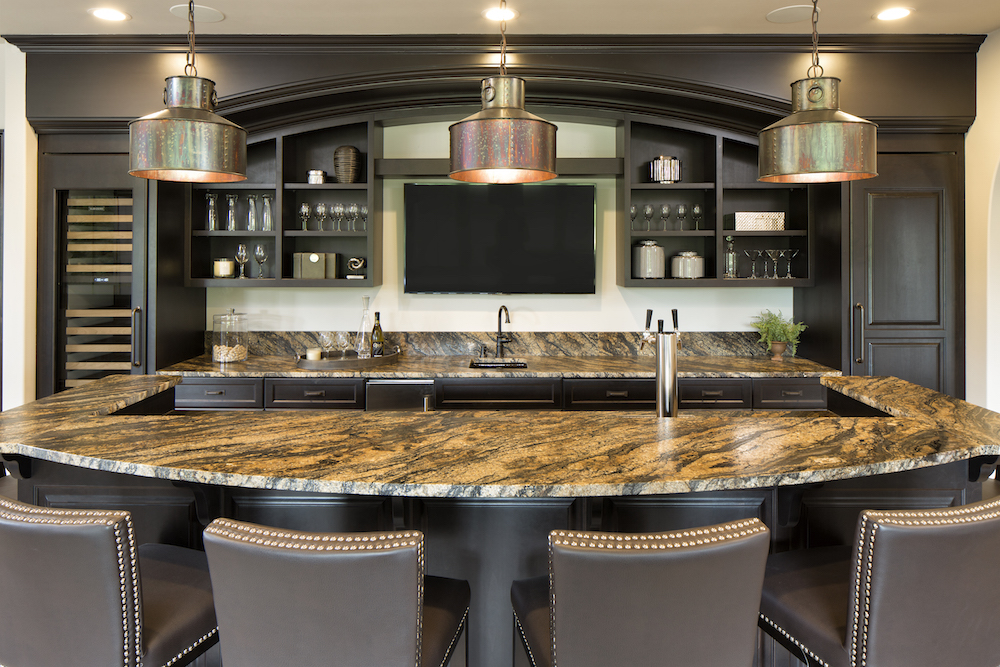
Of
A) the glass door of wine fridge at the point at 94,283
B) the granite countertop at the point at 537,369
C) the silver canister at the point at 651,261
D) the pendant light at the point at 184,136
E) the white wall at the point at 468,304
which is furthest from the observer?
the white wall at the point at 468,304

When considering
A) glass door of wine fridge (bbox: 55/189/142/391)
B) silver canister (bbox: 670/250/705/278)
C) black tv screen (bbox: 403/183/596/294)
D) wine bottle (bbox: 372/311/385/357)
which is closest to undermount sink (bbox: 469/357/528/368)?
black tv screen (bbox: 403/183/596/294)

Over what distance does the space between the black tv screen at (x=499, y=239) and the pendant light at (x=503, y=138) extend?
2.48 meters

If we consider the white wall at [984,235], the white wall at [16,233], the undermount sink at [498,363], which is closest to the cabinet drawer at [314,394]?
the undermount sink at [498,363]

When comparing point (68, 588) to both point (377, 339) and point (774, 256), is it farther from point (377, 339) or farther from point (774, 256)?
point (774, 256)

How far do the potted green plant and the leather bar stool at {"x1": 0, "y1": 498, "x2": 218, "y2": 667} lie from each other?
3679mm

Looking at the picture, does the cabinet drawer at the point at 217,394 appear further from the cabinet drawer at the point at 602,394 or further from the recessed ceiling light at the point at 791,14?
the recessed ceiling light at the point at 791,14

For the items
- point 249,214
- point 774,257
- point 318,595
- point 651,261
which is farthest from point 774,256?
point 318,595

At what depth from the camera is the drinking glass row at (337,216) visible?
159 inches

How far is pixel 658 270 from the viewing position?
13.0 feet

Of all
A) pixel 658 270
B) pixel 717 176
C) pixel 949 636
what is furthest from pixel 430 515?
pixel 717 176

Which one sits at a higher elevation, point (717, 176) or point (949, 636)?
point (717, 176)

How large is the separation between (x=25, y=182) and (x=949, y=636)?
14.6 feet

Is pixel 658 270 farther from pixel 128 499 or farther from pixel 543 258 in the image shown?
pixel 128 499

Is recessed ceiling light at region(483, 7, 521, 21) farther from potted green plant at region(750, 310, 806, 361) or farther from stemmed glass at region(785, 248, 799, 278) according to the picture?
potted green plant at region(750, 310, 806, 361)
